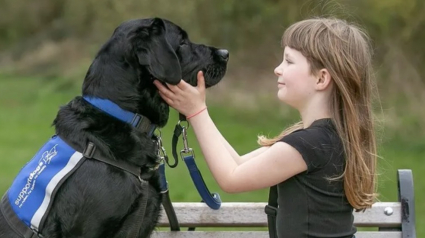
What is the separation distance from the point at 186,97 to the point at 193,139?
22.3 ft

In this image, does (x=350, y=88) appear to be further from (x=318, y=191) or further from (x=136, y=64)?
(x=136, y=64)

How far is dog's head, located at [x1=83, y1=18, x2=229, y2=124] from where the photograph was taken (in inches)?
117

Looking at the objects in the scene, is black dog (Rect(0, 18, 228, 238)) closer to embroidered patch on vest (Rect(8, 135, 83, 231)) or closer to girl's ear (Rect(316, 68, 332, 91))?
embroidered patch on vest (Rect(8, 135, 83, 231))

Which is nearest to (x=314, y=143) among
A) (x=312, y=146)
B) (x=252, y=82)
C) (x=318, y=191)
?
(x=312, y=146)

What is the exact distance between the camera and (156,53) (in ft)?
9.71

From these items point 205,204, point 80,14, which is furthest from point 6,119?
point 205,204

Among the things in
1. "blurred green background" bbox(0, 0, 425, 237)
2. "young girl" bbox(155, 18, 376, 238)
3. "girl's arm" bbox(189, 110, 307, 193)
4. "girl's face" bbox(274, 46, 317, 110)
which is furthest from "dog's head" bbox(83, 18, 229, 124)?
"blurred green background" bbox(0, 0, 425, 237)

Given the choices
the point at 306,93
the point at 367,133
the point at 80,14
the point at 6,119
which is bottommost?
the point at 6,119

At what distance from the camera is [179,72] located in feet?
9.55

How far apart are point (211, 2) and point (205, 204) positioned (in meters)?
7.65

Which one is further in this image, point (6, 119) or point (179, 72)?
point (6, 119)

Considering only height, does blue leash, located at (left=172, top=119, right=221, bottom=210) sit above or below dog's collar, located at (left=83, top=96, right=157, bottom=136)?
below

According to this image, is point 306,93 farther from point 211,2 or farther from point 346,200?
point 211,2

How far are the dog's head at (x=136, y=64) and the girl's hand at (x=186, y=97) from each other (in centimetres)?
5
